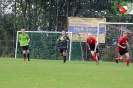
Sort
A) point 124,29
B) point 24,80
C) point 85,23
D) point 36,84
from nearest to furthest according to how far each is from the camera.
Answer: point 36,84 < point 24,80 < point 124,29 < point 85,23

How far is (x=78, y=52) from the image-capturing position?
35.4 metres

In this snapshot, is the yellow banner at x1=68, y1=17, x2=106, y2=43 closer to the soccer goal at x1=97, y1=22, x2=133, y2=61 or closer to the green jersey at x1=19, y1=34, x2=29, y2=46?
the soccer goal at x1=97, y1=22, x2=133, y2=61

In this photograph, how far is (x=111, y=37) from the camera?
113ft

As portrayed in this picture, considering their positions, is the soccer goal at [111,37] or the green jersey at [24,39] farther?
the soccer goal at [111,37]

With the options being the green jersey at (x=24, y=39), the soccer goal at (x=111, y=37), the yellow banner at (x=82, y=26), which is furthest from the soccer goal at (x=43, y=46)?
the green jersey at (x=24, y=39)

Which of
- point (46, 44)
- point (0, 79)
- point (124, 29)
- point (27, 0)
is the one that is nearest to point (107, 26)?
point (124, 29)

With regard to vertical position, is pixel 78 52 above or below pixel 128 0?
below

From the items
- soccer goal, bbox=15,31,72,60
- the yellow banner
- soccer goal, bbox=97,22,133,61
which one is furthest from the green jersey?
the yellow banner

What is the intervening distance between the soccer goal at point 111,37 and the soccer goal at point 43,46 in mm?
2668

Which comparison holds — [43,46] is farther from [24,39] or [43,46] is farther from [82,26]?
[24,39]

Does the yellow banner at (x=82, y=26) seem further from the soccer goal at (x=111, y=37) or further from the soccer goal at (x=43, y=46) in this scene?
the soccer goal at (x=111, y=37)

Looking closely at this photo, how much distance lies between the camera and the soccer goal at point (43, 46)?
3575 cm

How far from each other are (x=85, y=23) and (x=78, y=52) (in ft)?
7.65

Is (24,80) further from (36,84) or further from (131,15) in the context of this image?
(131,15)
